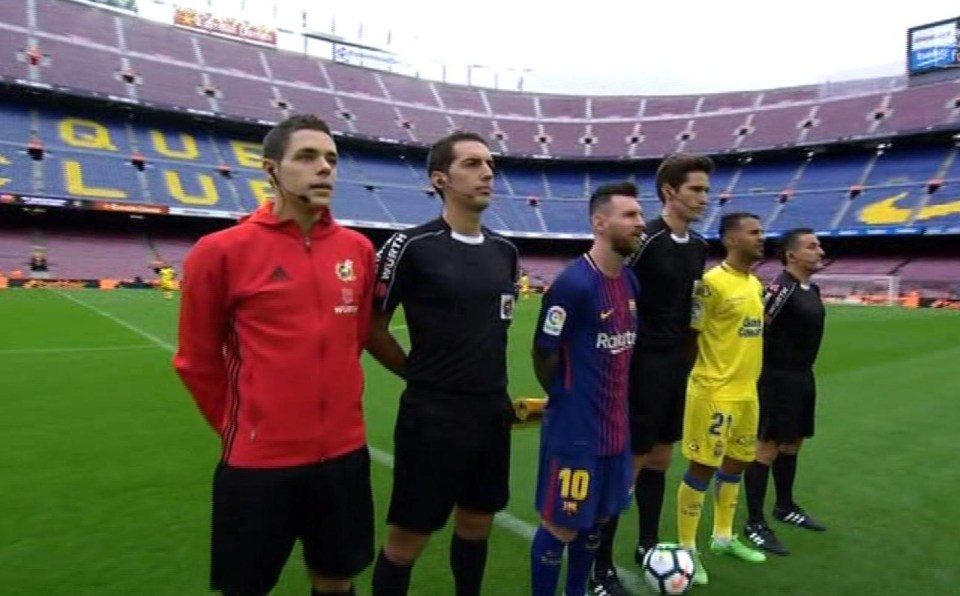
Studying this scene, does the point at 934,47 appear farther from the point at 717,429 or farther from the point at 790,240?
the point at 717,429

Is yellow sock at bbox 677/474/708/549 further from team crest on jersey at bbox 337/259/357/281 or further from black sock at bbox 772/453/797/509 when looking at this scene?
team crest on jersey at bbox 337/259/357/281

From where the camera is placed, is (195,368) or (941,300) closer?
(195,368)

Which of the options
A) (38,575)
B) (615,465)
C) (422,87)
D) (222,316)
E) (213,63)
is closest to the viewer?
(222,316)

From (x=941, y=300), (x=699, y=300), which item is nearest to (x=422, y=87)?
(x=941, y=300)

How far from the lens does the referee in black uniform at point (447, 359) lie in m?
3.01

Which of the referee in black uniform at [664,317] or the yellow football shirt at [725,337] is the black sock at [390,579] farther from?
the yellow football shirt at [725,337]

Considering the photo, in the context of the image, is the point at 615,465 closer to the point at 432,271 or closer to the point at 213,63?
the point at 432,271

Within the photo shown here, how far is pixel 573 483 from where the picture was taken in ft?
10.7

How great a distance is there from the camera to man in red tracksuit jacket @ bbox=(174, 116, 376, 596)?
2.47m

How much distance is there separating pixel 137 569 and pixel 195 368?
206 cm

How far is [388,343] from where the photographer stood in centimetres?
322

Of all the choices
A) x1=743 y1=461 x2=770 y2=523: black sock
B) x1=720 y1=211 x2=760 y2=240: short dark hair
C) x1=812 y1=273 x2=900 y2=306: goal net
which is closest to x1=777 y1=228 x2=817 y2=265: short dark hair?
x1=720 y1=211 x2=760 y2=240: short dark hair

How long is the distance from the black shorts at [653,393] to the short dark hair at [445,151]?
61.0 inches

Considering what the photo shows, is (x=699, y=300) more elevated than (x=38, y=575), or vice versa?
(x=699, y=300)
